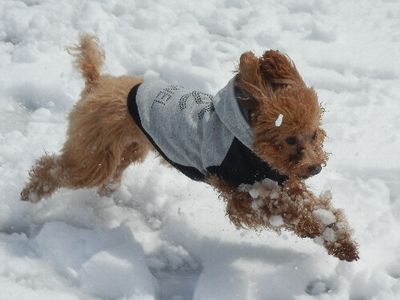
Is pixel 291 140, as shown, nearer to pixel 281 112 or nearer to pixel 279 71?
pixel 281 112

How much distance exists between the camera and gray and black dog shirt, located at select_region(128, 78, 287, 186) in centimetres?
290

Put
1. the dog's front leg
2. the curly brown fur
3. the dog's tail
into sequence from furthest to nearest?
the dog's tail → the curly brown fur → the dog's front leg

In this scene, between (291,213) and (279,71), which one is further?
(291,213)

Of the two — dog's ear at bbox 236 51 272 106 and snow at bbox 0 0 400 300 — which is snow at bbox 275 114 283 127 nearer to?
dog's ear at bbox 236 51 272 106

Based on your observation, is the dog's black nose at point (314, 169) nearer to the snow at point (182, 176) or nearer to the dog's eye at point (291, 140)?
the dog's eye at point (291, 140)

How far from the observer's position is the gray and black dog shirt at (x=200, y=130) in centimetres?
290

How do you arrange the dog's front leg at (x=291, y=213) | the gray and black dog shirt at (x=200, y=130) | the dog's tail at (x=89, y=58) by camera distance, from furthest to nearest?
the dog's tail at (x=89, y=58)
the dog's front leg at (x=291, y=213)
the gray and black dog shirt at (x=200, y=130)

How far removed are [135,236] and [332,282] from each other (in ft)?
3.83

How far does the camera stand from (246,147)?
2.90 metres

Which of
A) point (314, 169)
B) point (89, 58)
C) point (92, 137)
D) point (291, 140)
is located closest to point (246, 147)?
point (291, 140)

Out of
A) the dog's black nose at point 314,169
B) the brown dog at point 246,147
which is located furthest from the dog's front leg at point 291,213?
the dog's black nose at point 314,169

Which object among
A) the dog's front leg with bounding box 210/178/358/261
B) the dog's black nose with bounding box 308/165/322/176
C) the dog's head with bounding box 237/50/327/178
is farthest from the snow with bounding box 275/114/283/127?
the dog's front leg with bounding box 210/178/358/261

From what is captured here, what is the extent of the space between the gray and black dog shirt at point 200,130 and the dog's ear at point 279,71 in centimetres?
17

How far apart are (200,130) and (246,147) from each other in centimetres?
32
